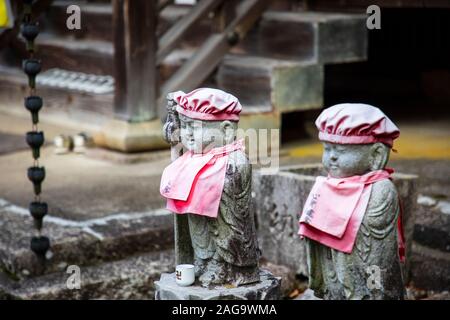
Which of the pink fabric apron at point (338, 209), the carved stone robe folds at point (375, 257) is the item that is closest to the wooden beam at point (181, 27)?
the pink fabric apron at point (338, 209)

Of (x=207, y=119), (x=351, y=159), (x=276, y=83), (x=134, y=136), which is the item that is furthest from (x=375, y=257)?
(x=134, y=136)

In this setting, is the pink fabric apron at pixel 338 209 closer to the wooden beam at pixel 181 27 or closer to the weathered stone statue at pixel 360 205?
the weathered stone statue at pixel 360 205

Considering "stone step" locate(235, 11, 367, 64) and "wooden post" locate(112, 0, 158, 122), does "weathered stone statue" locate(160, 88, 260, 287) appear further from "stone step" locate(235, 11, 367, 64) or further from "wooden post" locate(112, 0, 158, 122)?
"stone step" locate(235, 11, 367, 64)

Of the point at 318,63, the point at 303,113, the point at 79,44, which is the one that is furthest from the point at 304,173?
the point at 79,44

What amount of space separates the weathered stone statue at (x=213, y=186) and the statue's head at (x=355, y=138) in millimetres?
513

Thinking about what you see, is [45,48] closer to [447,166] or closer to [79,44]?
[79,44]

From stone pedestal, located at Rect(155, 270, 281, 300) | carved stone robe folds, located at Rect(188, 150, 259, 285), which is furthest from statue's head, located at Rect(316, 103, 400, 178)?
stone pedestal, located at Rect(155, 270, 281, 300)

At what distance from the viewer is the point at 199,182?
16.6 ft

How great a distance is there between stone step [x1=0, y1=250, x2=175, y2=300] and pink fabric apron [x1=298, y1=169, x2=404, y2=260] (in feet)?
6.59

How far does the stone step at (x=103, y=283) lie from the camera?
6.38 m

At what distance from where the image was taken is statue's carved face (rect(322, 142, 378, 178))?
184 inches

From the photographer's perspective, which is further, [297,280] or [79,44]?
[79,44]

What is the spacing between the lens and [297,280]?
674cm

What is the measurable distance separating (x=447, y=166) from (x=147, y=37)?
263 cm
